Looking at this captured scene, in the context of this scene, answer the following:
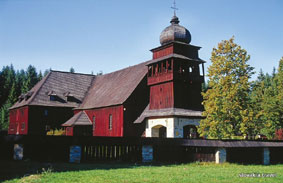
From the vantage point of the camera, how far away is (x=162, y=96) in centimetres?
3441

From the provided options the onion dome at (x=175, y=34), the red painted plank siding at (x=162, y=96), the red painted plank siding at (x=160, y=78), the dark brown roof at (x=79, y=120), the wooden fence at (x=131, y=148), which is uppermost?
the onion dome at (x=175, y=34)

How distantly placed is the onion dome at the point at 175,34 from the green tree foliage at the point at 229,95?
31.3 feet

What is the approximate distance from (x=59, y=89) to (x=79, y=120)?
7.50 meters

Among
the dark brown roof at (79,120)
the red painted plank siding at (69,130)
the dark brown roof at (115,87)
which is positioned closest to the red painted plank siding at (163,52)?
the dark brown roof at (115,87)

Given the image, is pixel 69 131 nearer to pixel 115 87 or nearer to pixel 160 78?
pixel 115 87

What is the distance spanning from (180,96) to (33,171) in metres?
20.9

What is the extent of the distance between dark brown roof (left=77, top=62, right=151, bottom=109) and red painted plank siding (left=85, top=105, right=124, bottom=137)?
647 millimetres

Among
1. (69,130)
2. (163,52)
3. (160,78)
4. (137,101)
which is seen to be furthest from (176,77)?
(69,130)

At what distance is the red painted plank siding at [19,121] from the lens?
141ft

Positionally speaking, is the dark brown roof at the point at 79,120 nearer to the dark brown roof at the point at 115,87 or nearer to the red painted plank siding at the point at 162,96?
the dark brown roof at the point at 115,87

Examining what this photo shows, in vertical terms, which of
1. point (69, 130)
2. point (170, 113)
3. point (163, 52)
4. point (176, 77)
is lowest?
point (69, 130)

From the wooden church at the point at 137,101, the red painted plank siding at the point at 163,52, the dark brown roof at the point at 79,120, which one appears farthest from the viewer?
the dark brown roof at the point at 79,120

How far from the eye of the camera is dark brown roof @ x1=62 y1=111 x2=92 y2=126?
39.6 meters

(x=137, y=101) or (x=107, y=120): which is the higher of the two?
(x=137, y=101)
